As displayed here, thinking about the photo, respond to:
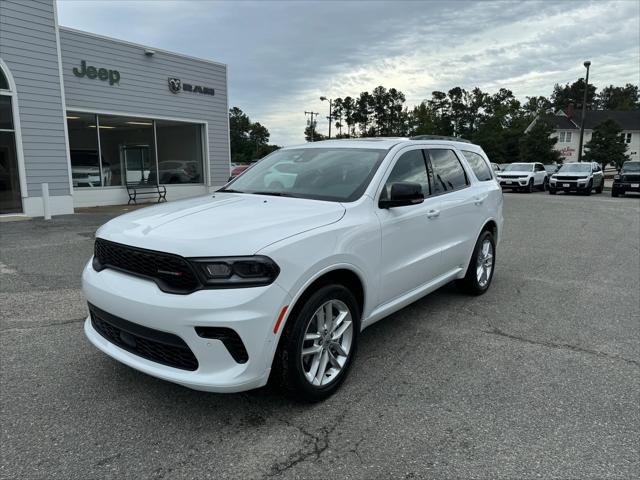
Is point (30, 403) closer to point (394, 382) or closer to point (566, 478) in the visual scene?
point (394, 382)

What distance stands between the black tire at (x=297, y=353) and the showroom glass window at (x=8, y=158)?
12.7 m

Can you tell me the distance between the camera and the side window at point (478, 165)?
5.65 meters

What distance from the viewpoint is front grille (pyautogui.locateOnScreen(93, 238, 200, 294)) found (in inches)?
106

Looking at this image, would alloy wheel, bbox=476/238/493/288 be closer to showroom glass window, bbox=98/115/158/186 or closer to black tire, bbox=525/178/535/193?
showroom glass window, bbox=98/115/158/186

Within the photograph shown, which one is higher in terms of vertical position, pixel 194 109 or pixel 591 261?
pixel 194 109

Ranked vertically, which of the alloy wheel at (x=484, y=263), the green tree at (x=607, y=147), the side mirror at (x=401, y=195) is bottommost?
the alloy wheel at (x=484, y=263)

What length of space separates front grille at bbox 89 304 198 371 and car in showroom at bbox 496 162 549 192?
26.4 metres

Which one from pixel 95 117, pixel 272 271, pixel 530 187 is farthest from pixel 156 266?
pixel 530 187

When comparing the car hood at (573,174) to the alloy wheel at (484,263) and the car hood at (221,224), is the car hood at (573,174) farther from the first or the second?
the car hood at (221,224)

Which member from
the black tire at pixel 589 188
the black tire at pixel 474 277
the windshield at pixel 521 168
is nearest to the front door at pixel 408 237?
the black tire at pixel 474 277

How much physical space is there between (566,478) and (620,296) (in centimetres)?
417

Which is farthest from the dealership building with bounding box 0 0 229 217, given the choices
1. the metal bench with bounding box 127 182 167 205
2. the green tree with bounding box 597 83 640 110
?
the green tree with bounding box 597 83 640 110

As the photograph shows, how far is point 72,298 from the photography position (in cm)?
547

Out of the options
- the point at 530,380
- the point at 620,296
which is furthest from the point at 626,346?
the point at 620,296
